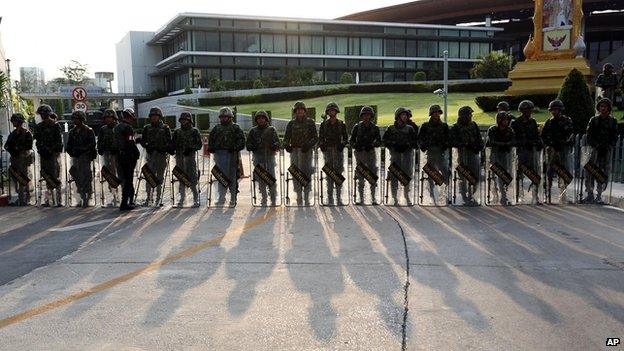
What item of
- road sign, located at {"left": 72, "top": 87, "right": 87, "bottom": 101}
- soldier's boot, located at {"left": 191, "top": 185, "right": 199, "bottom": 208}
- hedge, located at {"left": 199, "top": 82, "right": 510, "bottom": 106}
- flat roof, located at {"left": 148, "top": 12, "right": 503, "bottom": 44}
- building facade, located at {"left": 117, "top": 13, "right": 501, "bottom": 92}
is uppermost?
flat roof, located at {"left": 148, "top": 12, "right": 503, "bottom": 44}

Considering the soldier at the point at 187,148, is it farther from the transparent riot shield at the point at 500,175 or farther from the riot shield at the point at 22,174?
the transparent riot shield at the point at 500,175

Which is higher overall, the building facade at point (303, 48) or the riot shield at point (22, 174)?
the building facade at point (303, 48)

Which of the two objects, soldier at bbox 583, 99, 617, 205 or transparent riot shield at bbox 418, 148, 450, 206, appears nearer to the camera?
soldier at bbox 583, 99, 617, 205

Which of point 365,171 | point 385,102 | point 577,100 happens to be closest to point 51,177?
point 365,171

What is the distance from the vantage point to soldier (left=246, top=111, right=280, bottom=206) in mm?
10758

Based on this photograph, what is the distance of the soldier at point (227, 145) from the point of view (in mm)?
10812

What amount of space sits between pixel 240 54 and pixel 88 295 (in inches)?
2636

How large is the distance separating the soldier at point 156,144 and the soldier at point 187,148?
23 centimetres

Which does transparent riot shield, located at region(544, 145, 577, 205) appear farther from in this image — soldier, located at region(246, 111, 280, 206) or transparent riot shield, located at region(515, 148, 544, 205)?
soldier, located at region(246, 111, 280, 206)

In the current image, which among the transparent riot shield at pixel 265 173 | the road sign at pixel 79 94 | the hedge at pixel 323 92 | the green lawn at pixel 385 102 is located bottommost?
the transparent riot shield at pixel 265 173

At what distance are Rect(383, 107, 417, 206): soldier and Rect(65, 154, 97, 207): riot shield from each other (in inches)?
229

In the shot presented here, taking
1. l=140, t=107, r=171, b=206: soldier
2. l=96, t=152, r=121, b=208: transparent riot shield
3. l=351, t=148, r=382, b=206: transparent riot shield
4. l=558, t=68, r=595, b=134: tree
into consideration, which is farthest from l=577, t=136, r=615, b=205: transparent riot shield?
l=96, t=152, r=121, b=208: transparent riot shield

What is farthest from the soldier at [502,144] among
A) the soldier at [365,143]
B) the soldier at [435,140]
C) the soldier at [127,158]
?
the soldier at [127,158]

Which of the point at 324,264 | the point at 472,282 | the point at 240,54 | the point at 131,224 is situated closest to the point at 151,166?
the point at 131,224
